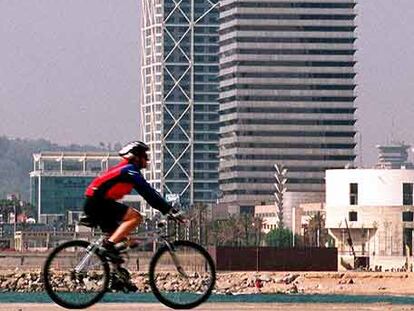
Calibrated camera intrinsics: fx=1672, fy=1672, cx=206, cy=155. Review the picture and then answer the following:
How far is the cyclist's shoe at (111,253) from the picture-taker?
→ 73.8 ft

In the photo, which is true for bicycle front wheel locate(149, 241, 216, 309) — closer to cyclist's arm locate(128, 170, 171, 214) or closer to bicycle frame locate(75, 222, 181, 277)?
bicycle frame locate(75, 222, 181, 277)

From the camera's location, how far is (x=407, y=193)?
588 ft

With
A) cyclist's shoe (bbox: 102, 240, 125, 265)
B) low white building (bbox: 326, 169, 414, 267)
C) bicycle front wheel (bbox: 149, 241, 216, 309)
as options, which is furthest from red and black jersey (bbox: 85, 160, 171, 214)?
low white building (bbox: 326, 169, 414, 267)

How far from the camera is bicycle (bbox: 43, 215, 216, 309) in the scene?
22.7 meters

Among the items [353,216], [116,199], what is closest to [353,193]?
[353,216]

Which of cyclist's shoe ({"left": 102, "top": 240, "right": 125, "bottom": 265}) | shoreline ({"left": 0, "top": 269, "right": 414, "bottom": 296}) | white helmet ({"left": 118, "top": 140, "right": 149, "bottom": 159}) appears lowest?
shoreline ({"left": 0, "top": 269, "right": 414, "bottom": 296})

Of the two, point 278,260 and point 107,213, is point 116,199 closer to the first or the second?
point 107,213

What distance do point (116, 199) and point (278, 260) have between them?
473ft

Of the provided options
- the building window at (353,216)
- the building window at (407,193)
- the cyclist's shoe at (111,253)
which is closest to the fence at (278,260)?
the building window at (353,216)

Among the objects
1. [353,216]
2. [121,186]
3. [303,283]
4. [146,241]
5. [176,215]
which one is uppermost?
[353,216]

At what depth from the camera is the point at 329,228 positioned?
182 m

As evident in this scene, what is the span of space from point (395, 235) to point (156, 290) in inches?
6315

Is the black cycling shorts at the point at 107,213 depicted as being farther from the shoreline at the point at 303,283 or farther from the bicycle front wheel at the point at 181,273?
the shoreline at the point at 303,283

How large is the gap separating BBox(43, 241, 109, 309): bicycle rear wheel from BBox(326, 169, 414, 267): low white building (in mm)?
154850
